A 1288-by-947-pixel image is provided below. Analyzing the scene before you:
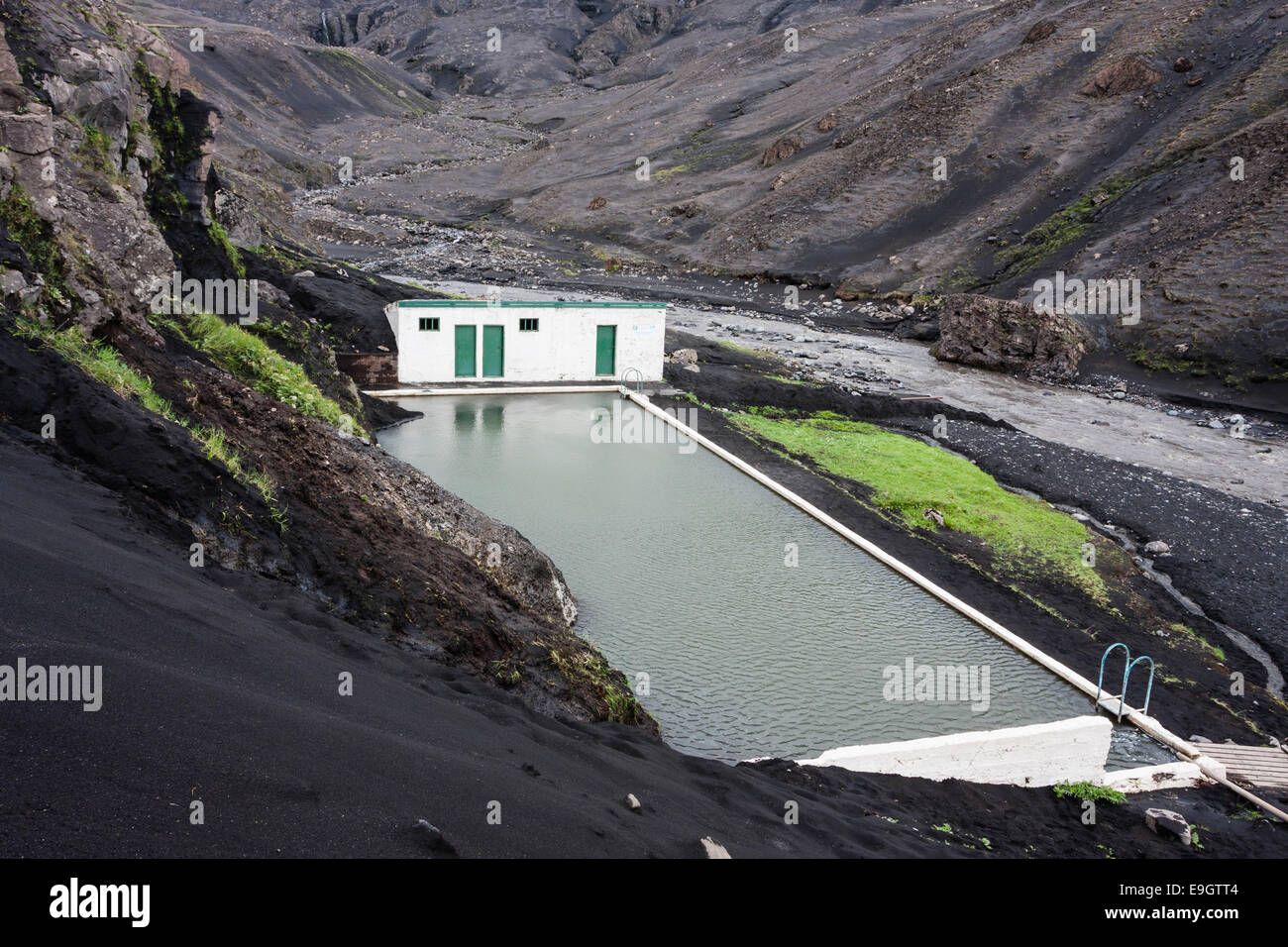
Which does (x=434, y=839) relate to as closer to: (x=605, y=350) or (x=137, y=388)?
(x=137, y=388)

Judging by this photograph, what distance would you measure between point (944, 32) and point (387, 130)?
2402 inches

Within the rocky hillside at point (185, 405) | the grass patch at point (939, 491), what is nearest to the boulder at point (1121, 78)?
the grass patch at point (939, 491)

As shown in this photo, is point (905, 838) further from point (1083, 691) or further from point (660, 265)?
point (660, 265)

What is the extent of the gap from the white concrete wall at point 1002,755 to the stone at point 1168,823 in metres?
1.04

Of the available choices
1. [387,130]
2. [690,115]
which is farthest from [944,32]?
[387,130]

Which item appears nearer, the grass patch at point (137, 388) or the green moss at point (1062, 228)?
the grass patch at point (137, 388)

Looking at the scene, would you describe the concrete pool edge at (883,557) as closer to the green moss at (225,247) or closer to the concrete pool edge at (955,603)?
the concrete pool edge at (955,603)

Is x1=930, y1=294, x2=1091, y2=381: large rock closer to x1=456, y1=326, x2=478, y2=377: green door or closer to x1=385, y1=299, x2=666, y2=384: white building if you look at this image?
x1=385, y1=299, x2=666, y2=384: white building

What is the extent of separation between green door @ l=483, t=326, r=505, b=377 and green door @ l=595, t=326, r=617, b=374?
2.78m

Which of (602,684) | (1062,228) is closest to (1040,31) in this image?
(1062,228)

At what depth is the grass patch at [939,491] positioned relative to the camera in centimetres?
1850

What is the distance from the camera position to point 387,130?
354ft

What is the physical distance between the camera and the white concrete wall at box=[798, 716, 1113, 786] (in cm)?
1057
